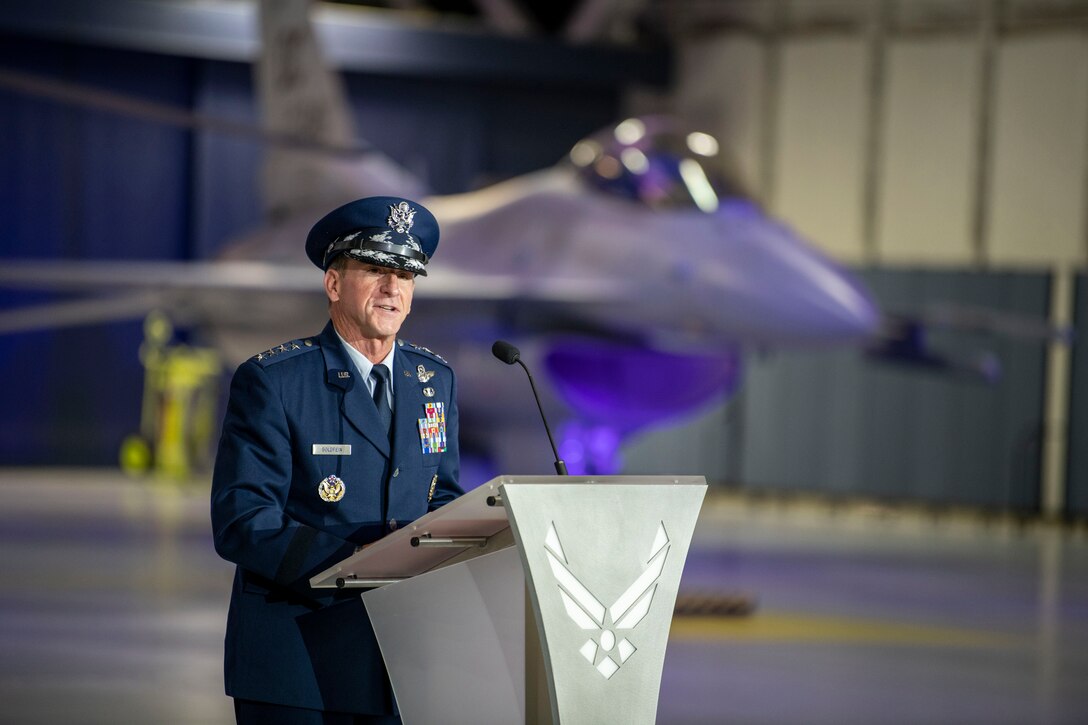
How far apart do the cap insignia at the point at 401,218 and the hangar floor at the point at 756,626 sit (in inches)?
118

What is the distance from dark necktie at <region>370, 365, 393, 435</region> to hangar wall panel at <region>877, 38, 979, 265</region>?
14.3 m

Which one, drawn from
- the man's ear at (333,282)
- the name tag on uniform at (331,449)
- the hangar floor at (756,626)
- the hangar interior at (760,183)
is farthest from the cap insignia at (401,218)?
the hangar interior at (760,183)

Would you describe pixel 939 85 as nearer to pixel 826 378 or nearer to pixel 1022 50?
pixel 1022 50

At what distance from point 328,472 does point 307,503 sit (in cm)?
6

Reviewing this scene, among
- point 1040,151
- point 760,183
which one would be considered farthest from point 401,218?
point 760,183

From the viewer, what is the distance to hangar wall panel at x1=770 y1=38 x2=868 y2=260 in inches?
663

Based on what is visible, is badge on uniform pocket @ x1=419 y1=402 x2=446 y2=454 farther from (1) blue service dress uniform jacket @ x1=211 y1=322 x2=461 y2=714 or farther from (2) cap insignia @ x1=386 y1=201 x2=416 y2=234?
(2) cap insignia @ x1=386 y1=201 x2=416 y2=234

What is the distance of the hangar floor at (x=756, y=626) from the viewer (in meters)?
5.51

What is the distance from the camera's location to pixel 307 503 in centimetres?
237

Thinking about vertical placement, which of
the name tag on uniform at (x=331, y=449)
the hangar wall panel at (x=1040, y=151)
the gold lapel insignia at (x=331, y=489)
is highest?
the hangar wall panel at (x=1040, y=151)

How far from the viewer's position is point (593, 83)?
17.5 m

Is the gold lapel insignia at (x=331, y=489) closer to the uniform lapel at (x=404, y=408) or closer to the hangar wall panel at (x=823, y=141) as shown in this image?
the uniform lapel at (x=404, y=408)

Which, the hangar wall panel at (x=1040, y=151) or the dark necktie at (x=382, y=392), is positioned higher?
the hangar wall panel at (x=1040, y=151)

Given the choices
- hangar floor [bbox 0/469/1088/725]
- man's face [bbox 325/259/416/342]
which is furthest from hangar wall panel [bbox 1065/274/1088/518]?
man's face [bbox 325/259/416/342]
